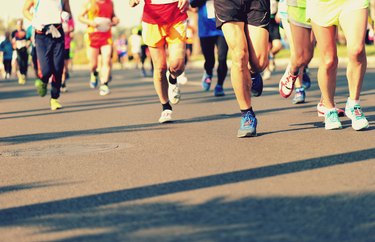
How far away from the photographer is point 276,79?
23.1m

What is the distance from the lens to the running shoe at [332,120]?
997 centimetres

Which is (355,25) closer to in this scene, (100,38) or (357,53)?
(357,53)

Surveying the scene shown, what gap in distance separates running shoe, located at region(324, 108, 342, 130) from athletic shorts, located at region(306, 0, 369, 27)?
0.81 metres

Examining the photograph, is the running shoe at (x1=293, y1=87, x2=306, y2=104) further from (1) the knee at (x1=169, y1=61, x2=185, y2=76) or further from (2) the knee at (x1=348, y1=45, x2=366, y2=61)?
(2) the knee at (x1=348, y1=45, x2=366, y2=61)

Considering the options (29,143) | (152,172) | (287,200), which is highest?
(287,200)

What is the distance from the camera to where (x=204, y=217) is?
559cm

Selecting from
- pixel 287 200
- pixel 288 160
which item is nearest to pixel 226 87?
pixel 288 160

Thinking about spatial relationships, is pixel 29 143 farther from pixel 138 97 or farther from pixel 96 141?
pixel 138 97

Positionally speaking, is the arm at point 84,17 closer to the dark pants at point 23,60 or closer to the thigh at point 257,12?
the thigh at point 257,12

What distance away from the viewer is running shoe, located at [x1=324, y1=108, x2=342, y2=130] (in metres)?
9.97

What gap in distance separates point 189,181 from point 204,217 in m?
1.38

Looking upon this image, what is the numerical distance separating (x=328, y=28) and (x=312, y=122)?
1.43 meters

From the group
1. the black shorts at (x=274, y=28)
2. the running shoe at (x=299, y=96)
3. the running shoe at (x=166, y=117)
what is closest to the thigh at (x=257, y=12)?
the running shoe at (x=166, y=117)

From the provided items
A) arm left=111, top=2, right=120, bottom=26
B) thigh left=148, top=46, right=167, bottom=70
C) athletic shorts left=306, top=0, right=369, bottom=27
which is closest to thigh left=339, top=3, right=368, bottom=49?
athletic shorts left=306, top=0, right=369, bottom=27
